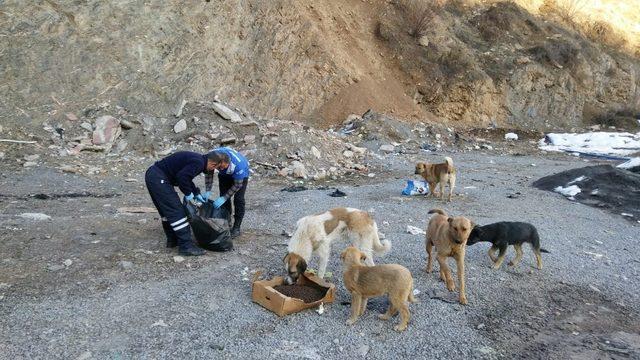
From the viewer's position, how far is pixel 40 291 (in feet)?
18.5

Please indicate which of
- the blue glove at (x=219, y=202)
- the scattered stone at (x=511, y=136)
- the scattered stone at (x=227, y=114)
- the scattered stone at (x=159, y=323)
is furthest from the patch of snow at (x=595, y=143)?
the scattered stone at (x=159, y=323)

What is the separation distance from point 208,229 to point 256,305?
1.71 m

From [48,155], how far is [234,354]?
37.3 feet

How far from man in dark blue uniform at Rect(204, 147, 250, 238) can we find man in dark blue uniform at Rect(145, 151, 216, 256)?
0.40ft

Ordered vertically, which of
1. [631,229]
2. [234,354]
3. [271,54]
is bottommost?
[631,229]

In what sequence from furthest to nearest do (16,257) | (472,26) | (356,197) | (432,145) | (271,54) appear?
(472,26)
(271,54)
(432,145)
(356,197)
(16,257)

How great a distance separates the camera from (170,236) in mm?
7160

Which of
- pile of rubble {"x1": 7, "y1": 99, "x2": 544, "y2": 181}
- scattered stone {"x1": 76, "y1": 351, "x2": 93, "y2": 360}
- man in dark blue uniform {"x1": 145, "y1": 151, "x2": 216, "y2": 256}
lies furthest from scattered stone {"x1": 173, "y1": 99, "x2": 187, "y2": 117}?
scattered stone {"x1": 76, "y1": 351, "x2": 93, "y2": 360}

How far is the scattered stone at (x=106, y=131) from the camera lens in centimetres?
1491

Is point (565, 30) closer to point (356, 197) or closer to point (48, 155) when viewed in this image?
point (356, 197)

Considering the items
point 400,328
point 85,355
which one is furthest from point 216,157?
point 400,328

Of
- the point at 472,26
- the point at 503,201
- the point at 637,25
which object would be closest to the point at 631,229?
the point at 503,201

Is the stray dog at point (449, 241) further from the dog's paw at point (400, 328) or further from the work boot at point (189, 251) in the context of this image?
the work boot at point (189, 251)

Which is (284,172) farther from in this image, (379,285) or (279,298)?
(379,285)
